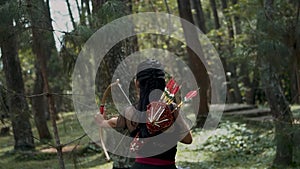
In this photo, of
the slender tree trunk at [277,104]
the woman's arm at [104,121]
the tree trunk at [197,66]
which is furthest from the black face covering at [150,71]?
the tree trunk at [197,66]

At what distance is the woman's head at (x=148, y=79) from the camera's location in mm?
3145

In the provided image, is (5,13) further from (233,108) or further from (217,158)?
(233,108)

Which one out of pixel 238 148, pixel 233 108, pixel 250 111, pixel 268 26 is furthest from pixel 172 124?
pixel 233 108

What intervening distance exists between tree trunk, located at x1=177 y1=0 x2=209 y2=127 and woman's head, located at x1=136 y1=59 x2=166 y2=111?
750cm

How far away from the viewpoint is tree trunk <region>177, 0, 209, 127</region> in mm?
10531

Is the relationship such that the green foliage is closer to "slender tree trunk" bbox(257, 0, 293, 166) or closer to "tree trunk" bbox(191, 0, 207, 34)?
"slender tree trunk" bbox(257, 0, 293, 166)

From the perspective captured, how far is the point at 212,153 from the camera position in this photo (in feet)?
27.5

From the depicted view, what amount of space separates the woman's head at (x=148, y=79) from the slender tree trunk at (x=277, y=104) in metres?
3.20

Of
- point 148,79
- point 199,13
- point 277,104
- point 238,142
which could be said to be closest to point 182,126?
point 148,79

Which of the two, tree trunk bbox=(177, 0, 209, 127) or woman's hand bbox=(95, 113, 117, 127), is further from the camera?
tree trunk bbox=(177, 0, 209, 127)

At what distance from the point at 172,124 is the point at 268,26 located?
339cm

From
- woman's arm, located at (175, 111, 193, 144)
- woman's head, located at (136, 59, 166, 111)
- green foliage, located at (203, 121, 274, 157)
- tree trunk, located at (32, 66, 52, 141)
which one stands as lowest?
green foliage, located at (203, 121, 274, 157)

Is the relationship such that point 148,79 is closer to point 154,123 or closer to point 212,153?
point 154,123

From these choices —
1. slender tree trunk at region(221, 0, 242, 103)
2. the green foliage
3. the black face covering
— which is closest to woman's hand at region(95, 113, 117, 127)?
the black face covering
